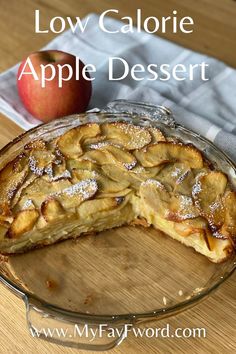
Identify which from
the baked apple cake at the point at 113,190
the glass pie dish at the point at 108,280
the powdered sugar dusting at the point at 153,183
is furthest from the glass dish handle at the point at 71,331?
the powdered sugar dusting at the point at 153,183

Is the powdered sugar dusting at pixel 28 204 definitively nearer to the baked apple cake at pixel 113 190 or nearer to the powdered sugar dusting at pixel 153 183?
the baked apple cake at pixel 113 190

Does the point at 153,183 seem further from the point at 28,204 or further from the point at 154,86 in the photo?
the point at 154,86

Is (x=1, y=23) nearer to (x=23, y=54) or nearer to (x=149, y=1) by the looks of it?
(x=23, y=54)

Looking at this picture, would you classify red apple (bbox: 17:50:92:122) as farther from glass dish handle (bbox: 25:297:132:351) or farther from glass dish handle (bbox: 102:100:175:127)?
glass dish handle (bbox: 25:297:132:351)

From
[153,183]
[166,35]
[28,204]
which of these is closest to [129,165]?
[153,183]

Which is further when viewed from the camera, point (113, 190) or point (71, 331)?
point (113, 190)

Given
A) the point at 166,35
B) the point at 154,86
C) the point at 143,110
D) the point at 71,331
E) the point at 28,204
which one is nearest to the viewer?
the point at 71,331
